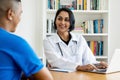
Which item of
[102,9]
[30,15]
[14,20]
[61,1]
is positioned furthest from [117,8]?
[14,20]

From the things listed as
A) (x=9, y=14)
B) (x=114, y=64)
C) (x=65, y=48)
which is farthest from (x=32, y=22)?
(x=9, y=14)

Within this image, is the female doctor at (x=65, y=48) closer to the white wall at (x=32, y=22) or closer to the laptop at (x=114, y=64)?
the laptop at (x=114, y=64)

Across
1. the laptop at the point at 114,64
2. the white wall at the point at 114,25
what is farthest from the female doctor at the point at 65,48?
the white wall at the point at 114,25

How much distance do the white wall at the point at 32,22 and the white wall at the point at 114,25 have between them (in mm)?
1153

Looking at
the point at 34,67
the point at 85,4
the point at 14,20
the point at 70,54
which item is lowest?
the point at 70,54

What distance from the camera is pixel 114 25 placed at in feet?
12.7

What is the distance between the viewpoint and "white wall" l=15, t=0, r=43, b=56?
378cm

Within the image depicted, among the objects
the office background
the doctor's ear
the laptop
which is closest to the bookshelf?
the office background

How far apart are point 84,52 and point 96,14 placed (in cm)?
138

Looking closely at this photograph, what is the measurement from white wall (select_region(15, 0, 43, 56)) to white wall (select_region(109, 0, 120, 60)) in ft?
3.78

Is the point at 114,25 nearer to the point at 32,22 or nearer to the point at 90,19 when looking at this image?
the point at 90,19

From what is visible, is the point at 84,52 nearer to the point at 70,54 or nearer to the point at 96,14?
the point at 70,54

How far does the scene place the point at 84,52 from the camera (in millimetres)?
2686

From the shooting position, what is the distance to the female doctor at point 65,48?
2434 millimetres
